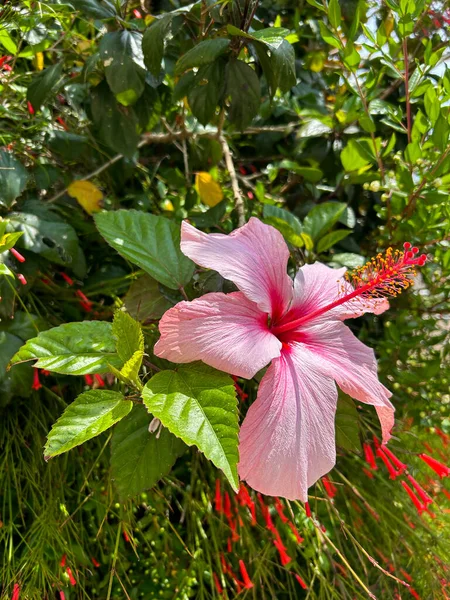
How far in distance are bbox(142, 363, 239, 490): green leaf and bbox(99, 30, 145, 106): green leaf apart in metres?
0.41

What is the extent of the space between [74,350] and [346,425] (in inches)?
12.5

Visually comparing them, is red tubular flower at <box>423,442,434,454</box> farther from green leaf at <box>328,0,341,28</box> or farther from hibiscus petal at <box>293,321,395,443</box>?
green leaf at <box>328,0,341,28</box>

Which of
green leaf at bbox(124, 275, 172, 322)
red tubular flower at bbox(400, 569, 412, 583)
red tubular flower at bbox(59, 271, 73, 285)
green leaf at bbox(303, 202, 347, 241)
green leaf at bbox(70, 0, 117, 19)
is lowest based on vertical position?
red tubular flower at bbox(400, 569, 412, 583)

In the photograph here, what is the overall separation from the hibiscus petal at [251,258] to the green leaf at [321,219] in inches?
8.4

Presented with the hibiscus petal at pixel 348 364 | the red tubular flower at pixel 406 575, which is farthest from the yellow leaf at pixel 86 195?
the red tubular flower at pixel 406 575

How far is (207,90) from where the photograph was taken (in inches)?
27.9

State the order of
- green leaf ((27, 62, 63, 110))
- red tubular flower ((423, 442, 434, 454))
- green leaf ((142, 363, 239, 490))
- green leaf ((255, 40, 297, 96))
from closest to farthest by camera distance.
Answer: green leaf ((142, 363, 239, 490)) < green leaf ((255, 40, 297, 96)) < green leaf ((27, 62, 63, 110)) < red tubular flower ((423, 442, 434, 454))

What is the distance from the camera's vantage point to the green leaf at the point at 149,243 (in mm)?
614

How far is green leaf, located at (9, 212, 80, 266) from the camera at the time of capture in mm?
711

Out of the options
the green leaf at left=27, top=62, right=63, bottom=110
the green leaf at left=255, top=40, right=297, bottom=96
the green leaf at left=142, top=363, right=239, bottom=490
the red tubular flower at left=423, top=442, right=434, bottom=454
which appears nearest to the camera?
the green leaf at left=142, top=363, right=239, bottom=490

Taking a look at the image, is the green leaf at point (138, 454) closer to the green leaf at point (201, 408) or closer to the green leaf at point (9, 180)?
the green leaf at point (201, 408)

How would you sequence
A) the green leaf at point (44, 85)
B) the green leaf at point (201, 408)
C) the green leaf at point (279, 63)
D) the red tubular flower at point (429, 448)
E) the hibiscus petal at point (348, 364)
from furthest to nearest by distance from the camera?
the red tubular flower at point (429, 448), the green leaf at point (44, 85), the green leaf at point (279, 63), the hibiscus petal at point (348, 364), the green leaf at point (201, 408)

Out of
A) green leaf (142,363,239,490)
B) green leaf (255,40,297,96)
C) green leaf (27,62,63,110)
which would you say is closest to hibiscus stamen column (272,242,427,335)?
green leaf (142,363,239,490)

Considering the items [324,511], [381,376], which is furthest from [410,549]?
[381,376]
